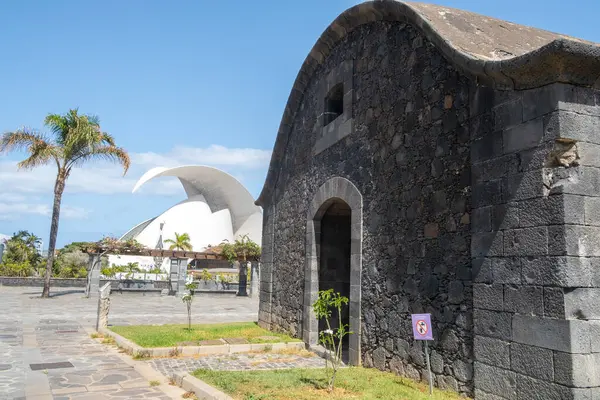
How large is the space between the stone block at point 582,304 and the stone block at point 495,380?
86cm

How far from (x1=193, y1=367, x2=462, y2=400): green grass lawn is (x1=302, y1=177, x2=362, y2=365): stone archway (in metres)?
0.89

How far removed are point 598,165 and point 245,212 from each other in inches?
1844

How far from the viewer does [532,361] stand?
418 centimetres

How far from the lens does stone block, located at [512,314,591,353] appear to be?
385 centimetres

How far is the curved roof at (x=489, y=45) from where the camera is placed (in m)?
4.07

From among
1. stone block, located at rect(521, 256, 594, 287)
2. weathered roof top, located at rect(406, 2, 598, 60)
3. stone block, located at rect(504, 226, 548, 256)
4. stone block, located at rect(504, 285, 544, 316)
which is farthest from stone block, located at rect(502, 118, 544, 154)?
stone block, located at rect(504, 285, 544, 316)

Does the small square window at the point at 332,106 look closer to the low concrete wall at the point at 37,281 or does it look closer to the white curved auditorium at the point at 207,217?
the low concrete wall at the point at 37,281

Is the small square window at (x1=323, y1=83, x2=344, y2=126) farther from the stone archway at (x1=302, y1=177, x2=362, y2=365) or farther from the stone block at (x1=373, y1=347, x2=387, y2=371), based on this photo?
the stone block at (x1=373, y1=347, x2=387, y2=371)

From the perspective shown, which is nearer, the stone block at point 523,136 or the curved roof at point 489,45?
the curved roof at point 489,45

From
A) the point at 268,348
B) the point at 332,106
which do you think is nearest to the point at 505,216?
the point at 268,348

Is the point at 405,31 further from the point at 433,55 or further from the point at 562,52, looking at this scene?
the point at 562,52

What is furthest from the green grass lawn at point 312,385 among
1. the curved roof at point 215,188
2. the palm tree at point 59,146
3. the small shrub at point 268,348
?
the curved roof at point 215,188

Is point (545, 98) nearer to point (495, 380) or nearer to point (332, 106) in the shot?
point (495, 380)

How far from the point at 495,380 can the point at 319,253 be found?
4926mm
